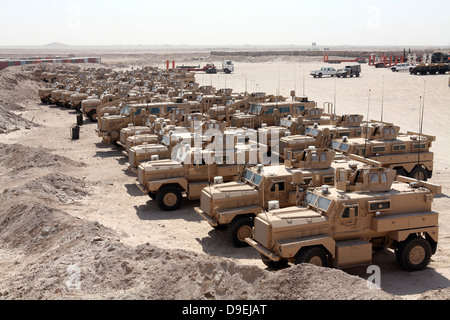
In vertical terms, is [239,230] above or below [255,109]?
below

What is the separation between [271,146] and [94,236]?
475 inches

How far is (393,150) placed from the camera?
20047 mm

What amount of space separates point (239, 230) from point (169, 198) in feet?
14.1

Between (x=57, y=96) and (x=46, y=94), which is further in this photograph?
(x=46, y=94)

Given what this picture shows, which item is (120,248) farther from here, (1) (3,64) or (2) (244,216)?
(1) (3,64)

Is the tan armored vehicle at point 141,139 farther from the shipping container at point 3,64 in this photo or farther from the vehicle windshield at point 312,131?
the shipping container at point 3,64

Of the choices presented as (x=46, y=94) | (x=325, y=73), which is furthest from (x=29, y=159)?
(x=325, y=73)

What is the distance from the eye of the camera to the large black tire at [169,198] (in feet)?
58.9

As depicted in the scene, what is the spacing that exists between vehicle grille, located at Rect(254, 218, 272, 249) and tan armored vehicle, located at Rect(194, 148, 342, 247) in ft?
5.31

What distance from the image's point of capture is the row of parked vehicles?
12.2 meters

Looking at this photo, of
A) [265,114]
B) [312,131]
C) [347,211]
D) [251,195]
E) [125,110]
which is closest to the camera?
[347,211]

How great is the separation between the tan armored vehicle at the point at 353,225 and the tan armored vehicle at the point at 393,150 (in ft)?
21.5

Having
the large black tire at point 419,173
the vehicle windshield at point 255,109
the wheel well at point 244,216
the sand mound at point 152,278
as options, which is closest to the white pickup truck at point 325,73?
the vehicle windshield at point 255,109
